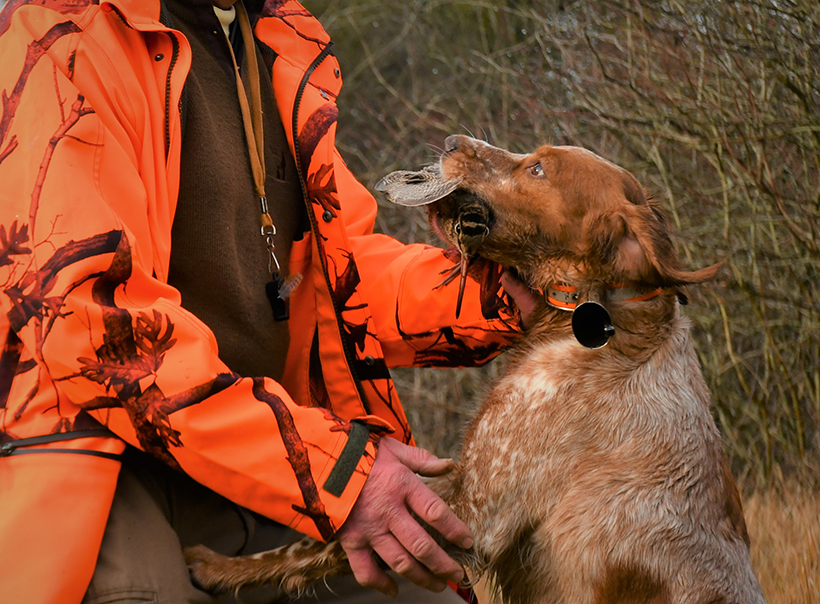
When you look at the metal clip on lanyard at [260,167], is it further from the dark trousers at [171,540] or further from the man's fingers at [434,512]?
the man's fingers at [434,512]

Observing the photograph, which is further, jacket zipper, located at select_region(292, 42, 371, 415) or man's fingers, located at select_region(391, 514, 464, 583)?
jacket zipper, located at select_region(292, 42, 371, 415)

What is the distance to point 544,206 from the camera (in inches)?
105

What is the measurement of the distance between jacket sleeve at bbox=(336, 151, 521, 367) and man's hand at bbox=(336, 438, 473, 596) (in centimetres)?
78

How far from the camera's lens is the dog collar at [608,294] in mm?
2537

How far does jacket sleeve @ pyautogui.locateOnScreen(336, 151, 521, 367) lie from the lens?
279 cm

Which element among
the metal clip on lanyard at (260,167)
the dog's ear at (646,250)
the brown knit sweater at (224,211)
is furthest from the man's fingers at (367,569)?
the dog's ear at (646,250)

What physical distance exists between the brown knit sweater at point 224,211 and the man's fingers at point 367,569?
0.74m

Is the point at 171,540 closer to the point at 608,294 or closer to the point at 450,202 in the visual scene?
the point at 450,202

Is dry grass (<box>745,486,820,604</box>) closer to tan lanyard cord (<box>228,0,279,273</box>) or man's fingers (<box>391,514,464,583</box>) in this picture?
man's fingers (<box>391,514,464,583</box>)

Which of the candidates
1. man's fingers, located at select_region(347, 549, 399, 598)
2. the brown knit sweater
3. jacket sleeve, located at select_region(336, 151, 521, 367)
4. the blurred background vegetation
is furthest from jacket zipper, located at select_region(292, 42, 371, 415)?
the blurred background vegetation

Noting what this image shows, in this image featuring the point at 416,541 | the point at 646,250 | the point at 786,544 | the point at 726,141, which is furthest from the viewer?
the point at 726,141

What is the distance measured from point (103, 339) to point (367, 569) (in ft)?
2.74

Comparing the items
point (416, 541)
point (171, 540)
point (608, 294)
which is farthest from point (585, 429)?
point (171, 540)

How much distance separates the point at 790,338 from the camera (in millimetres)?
5211
